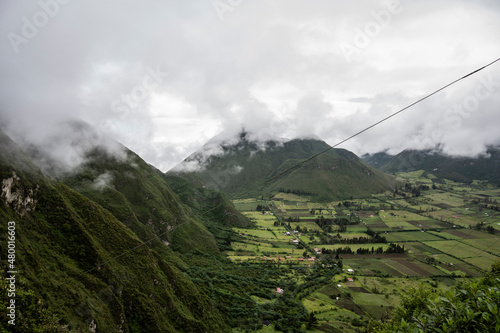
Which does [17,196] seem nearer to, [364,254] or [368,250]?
[364,254]

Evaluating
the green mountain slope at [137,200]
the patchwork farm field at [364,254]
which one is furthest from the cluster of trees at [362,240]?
the green mountain slope at [137,200]

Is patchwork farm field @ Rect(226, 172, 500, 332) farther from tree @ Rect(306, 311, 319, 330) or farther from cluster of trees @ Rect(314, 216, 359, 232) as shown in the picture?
tree @ Rect(306, 311, 319, 330)

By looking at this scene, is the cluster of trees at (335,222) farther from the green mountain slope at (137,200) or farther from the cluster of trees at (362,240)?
the green mountain slope at (137,200)

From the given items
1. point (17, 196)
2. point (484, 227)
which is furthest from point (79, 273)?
point (484, 227)

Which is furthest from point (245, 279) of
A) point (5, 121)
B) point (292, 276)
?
point (5, 121)

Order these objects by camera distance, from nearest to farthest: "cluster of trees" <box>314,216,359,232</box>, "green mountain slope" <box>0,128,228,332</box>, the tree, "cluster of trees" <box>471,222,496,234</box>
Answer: "green mountain slope" <box>0,128,228,332</box> < the tree < "cluster of trees" <box>471,222,496,234</box> < "cluster of trees" <box>314,216,359,232</box>

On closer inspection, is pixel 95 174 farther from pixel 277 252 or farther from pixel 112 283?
pixel 277 252

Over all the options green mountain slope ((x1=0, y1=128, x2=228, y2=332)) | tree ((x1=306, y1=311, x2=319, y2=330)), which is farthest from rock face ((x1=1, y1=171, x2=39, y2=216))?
tree ((x1=306, y1=311, x2=319, y2=330))
